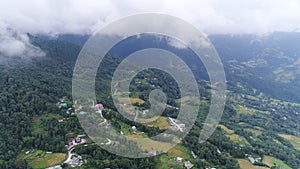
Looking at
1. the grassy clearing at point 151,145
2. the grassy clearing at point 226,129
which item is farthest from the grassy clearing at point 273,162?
the grassy clearing at point 151,145

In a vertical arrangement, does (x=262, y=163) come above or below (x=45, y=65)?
below

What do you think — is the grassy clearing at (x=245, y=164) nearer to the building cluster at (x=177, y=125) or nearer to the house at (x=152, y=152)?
the building cluster at (x=177, y=125)

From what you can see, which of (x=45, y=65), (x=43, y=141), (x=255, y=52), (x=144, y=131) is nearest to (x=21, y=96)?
(x=43, y=141)

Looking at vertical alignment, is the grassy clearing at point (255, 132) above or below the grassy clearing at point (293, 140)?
above

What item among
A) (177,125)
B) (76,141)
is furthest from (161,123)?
(76,141)

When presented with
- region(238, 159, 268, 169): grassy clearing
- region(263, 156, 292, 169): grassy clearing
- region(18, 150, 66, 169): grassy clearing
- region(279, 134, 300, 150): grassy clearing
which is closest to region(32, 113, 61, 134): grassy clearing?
region(18, 150, 66, 169): grassy clearing

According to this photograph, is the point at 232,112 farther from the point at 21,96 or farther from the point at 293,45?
the point at 293,45

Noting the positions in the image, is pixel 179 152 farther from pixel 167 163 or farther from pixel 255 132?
pixel 255 132
